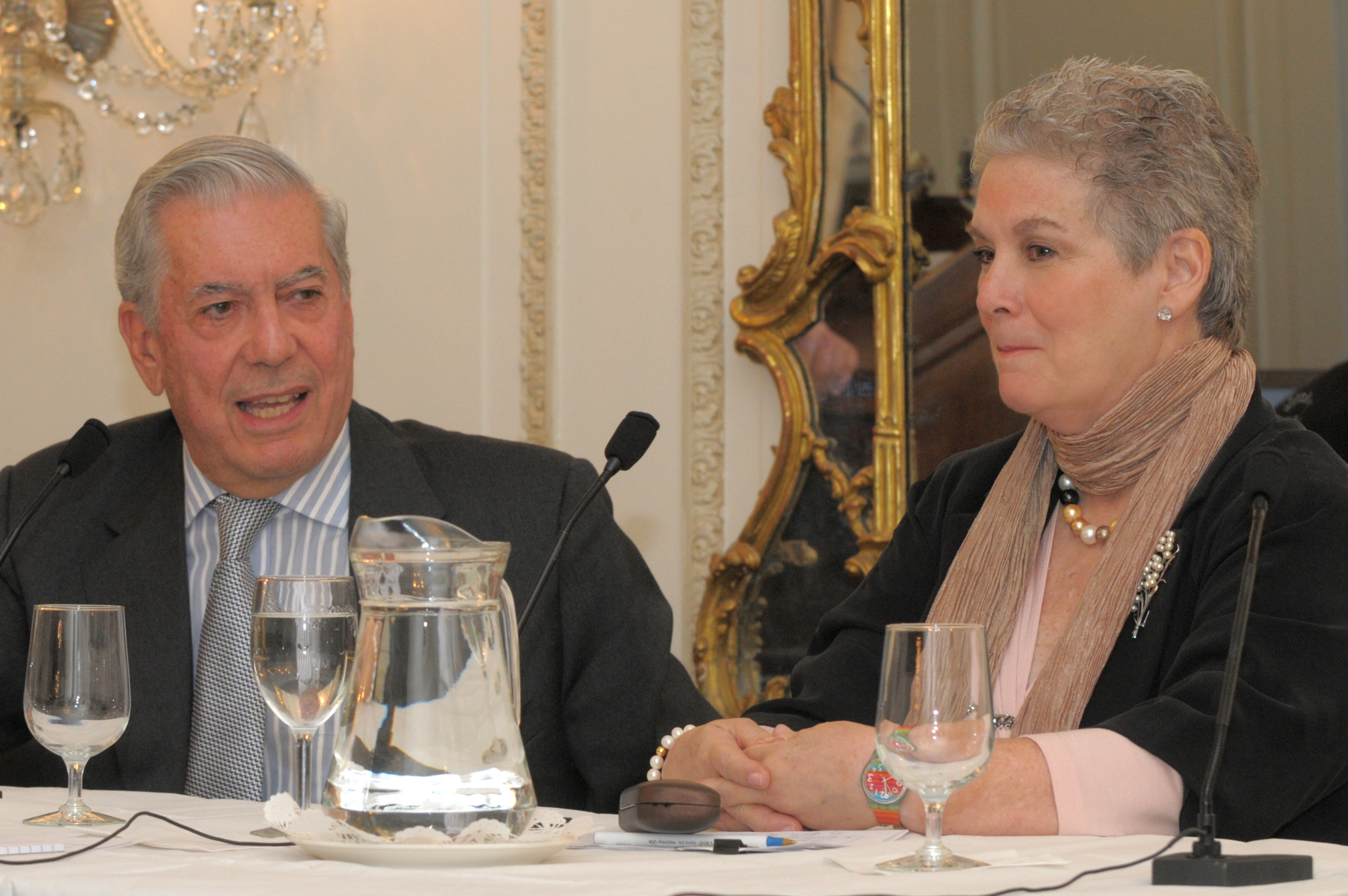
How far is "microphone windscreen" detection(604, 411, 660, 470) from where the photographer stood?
1.81 meters

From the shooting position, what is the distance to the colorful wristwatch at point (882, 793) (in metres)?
1.48

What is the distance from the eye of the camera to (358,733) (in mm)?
1166

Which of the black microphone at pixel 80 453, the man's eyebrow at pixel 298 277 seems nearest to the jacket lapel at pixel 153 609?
the black microphone at pixel 80 453

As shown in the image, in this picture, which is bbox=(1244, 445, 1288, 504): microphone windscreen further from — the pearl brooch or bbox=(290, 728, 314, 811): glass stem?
bbox=(290, 728, 314, 811): glass stem

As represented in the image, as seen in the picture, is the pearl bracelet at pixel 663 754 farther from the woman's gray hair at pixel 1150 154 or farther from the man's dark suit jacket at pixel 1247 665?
the woman's gray hair at pixel 1150 154

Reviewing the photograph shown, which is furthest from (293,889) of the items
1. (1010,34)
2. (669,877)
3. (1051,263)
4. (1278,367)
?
(1010,34)

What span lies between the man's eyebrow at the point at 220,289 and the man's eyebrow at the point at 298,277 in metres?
0.05

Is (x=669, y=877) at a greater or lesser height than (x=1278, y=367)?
lesser

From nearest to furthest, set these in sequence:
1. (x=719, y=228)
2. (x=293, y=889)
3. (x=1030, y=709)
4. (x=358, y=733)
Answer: (x=293, y=889), (x=358, y=733), (x=1030, y=709), (x=719, y=228)

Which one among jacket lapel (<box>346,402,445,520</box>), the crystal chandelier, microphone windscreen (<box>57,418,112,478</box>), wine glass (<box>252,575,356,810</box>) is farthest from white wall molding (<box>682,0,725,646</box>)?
wine glass (<box>252,575,356,810</box>)

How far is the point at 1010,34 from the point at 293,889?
7.97 feet

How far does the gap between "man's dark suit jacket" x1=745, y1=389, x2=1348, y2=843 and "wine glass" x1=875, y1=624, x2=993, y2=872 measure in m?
0.37

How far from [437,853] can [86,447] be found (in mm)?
1065

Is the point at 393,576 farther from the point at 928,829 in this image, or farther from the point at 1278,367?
the point at 1278,367
